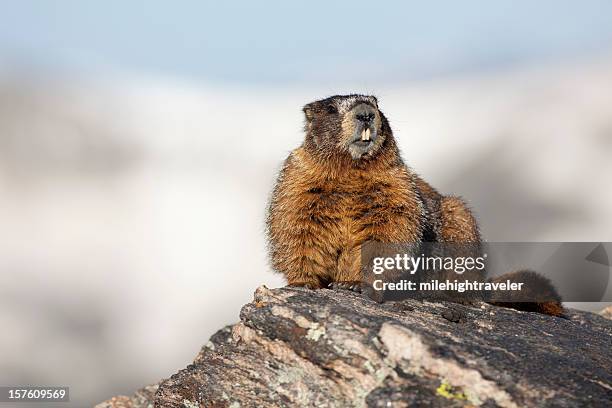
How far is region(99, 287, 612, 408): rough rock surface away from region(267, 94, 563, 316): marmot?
788 mm

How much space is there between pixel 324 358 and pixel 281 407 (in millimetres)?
640

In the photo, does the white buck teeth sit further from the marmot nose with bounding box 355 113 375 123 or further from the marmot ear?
the marmot ear

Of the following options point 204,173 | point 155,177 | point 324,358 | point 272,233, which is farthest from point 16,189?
point 324,358

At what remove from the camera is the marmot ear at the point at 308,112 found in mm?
10070

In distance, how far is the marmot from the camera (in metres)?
8.87

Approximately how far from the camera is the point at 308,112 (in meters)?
10.2

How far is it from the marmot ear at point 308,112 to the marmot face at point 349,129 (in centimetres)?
32

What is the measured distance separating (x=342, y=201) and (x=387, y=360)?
3109 mm
